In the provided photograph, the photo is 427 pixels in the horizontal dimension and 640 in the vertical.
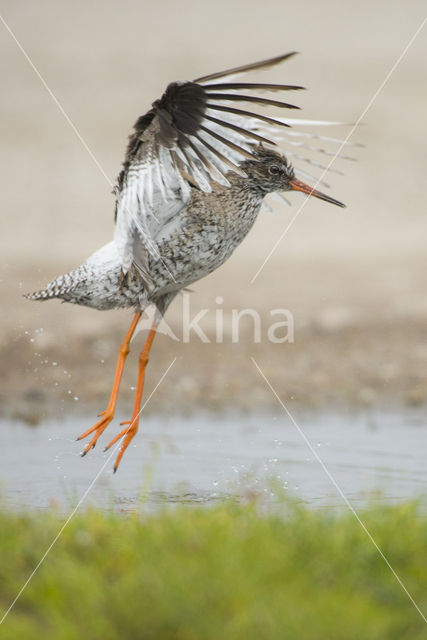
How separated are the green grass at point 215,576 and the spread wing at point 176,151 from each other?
1.95m

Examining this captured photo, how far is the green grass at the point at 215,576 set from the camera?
3.17m

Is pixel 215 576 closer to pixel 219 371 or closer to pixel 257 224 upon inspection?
pixel 219 371

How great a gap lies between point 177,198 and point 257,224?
23.5 feet

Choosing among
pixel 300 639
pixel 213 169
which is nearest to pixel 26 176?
pixel 213 169

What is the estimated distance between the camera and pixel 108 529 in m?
3.88

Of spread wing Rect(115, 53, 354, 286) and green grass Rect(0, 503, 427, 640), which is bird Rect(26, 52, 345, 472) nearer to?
spread wing Rect(115, 53, 354, 286)

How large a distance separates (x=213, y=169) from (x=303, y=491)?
1819mm

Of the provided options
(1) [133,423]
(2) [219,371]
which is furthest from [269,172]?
(2) [219,371]

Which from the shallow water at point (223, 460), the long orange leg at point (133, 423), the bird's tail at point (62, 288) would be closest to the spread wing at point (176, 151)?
the bird's tail at point (62, 288)

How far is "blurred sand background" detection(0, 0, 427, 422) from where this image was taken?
8102 millimetres

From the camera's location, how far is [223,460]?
6.30m

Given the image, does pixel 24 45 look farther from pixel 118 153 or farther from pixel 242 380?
pixel 242 380

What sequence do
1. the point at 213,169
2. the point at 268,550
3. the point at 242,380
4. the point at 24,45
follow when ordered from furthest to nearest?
the point at 24,45
the point at 242,380
the point at 213,169
the point at 268,550

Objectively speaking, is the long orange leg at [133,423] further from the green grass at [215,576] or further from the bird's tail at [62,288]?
the green grass at [215,576]
